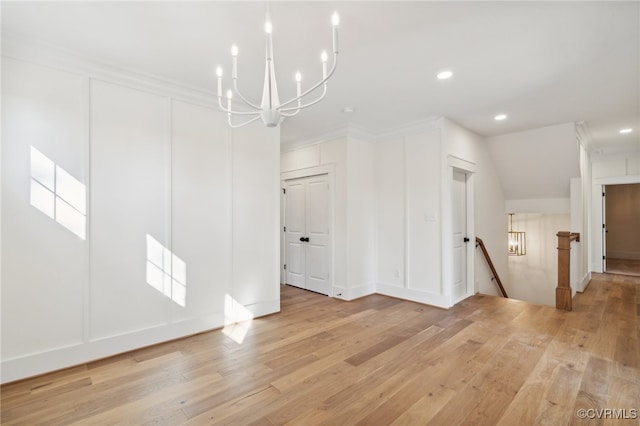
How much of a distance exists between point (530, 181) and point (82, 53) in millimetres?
6992

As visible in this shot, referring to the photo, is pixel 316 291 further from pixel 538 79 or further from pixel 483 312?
pixel 538 79

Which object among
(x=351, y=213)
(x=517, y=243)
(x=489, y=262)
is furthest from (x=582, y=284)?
(x=351, y=213)

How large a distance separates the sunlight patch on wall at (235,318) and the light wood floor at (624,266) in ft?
26.1

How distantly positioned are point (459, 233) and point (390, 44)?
3.32 meters

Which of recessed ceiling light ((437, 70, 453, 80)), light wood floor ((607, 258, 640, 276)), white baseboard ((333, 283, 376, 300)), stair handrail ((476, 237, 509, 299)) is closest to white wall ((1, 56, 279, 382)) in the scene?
white baseboard ((333, 283, 376, 300))

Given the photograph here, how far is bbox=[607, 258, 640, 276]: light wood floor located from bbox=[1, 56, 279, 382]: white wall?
7.95 m

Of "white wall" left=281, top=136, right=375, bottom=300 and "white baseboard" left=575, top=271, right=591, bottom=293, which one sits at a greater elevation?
"white wall" left=281, top=136, right=375, bottom=300

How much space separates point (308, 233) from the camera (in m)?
5.27

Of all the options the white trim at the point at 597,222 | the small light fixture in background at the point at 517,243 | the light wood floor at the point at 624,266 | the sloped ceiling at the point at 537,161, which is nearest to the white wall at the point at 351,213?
the sloped ceiling at the point at 537,161

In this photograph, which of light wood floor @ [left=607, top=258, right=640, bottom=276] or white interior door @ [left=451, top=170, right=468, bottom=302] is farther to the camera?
light wood floor @ [left=607, top=258, right=640, bottom=276]

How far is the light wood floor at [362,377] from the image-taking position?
1934 mm

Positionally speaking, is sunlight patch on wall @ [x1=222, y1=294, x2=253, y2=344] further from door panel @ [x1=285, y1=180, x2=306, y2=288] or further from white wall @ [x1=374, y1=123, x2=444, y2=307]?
white wall @ [x1=374, y1=123, x2=444, y2=307]

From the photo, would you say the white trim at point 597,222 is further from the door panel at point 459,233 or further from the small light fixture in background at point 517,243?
the door panel at point 459,233

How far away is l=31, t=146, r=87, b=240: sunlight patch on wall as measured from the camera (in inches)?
96.1
